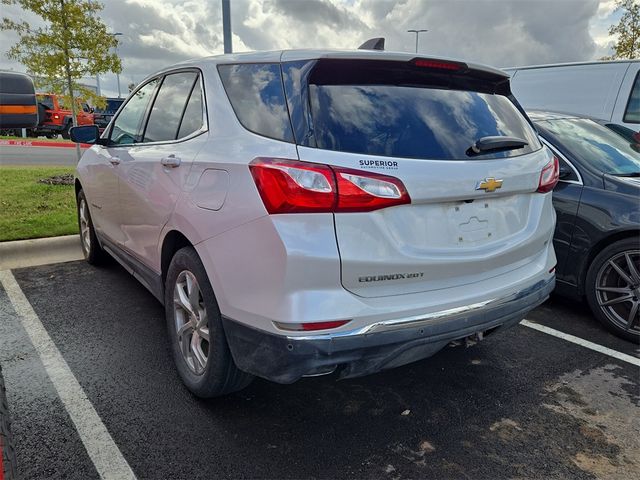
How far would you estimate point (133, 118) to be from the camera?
3.88 metres

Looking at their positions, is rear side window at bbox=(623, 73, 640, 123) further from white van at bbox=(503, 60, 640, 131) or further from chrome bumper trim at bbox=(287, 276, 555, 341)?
chrome bumper trim at bbox=(287, 276, 555, 341)

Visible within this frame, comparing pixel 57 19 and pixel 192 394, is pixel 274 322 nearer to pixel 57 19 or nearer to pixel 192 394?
pixel 192 394

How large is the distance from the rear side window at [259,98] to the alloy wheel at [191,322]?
0.86 metres

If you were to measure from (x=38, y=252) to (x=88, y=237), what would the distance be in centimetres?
76

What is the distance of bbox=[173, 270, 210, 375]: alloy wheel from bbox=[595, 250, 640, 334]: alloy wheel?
2.96m

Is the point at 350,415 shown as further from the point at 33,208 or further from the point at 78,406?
the point at 33,208

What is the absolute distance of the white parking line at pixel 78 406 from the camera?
2.27 meters

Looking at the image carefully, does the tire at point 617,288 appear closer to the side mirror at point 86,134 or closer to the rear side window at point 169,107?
the rear side window at point 169,107

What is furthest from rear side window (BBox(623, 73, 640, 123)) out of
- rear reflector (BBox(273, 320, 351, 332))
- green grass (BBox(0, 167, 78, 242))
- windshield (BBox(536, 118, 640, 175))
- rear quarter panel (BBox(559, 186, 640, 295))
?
green grass (BBox(0, 167, 78, 242))

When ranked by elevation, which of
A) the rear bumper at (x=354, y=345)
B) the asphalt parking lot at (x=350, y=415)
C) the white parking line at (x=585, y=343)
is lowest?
the asphalt parking lot at (x=350, y=415)

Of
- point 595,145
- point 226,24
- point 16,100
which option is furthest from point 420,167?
point 226,24

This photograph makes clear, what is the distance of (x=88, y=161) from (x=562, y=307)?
4.39 metres

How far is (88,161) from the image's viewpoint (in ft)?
15.0

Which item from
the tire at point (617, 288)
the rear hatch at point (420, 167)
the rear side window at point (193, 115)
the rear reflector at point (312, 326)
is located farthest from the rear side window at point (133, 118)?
the tire at point (617, 288)
